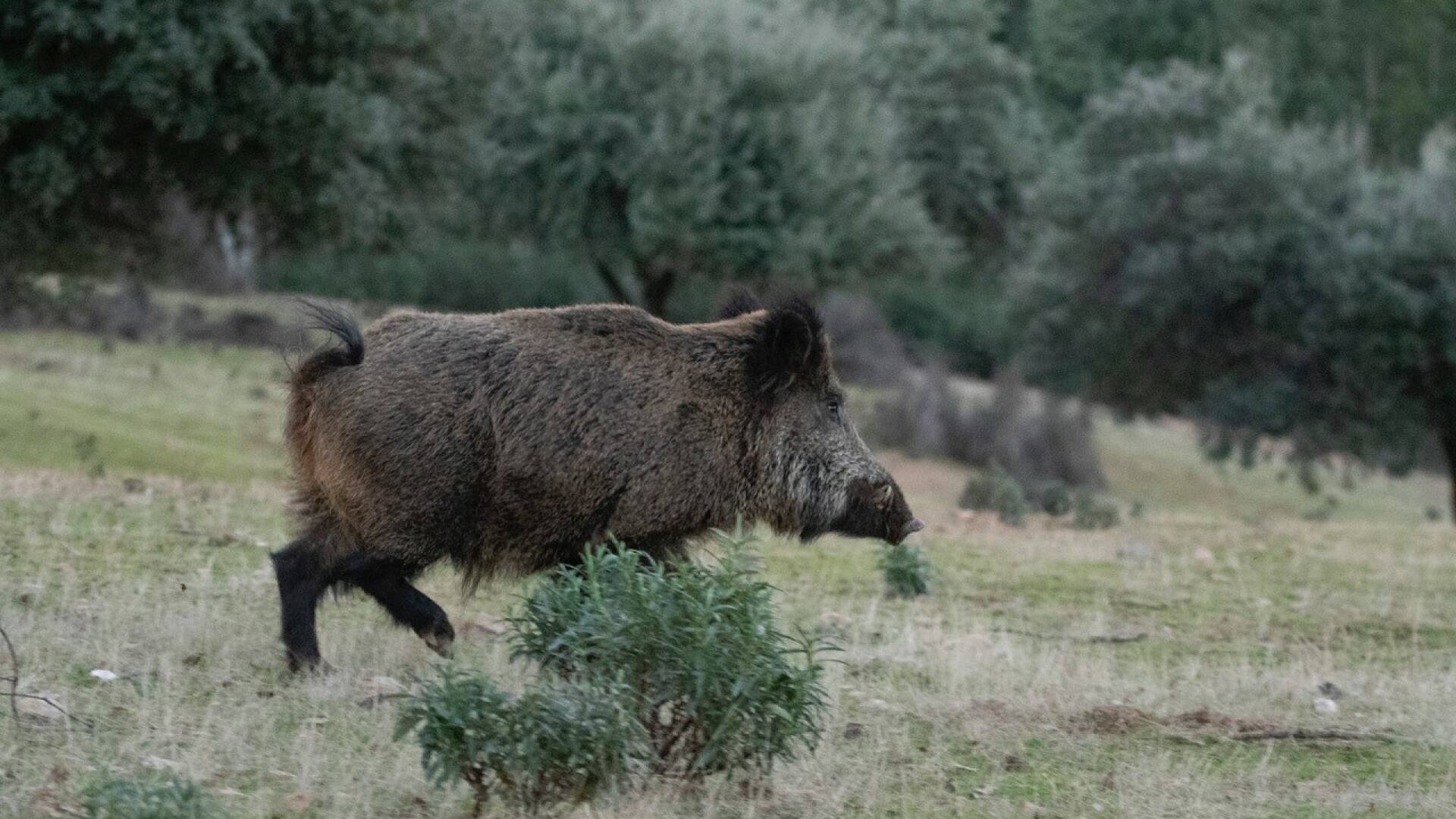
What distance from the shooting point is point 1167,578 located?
14.3m

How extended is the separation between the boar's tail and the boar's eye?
2.63m

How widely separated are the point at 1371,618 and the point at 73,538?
9.38 metres

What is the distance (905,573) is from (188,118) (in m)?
10.5

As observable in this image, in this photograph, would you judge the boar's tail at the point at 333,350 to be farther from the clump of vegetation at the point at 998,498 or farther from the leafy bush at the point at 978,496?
the leafy bush at the point at 978,496

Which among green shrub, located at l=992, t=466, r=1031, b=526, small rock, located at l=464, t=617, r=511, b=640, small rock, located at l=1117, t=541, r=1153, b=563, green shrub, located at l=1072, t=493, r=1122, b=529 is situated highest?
small rock, located at l=464, t=617, r=511, b=640

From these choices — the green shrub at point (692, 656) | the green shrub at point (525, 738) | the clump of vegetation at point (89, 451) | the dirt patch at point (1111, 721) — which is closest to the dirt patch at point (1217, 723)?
the dirt patch at point (1111, 721)

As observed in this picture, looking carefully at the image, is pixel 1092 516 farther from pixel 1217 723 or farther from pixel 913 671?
pixel 1217 723

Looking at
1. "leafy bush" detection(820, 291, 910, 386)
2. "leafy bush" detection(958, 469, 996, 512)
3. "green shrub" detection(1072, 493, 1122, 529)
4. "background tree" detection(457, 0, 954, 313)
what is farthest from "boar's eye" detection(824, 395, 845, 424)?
"leafy bush" detection(820, 291, 910, 386)

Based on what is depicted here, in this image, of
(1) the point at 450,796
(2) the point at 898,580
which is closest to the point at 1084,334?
(2) the point at 898,580

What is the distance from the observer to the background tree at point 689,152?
→ 35.3 m

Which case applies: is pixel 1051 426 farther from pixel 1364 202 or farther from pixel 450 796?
pixel 450 796

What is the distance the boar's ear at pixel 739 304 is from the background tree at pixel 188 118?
9.88m

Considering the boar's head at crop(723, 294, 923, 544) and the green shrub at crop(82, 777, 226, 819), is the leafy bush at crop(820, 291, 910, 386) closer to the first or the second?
the boar's head at crop(723, 294, 923, 544)

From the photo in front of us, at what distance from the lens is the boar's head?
920cm
